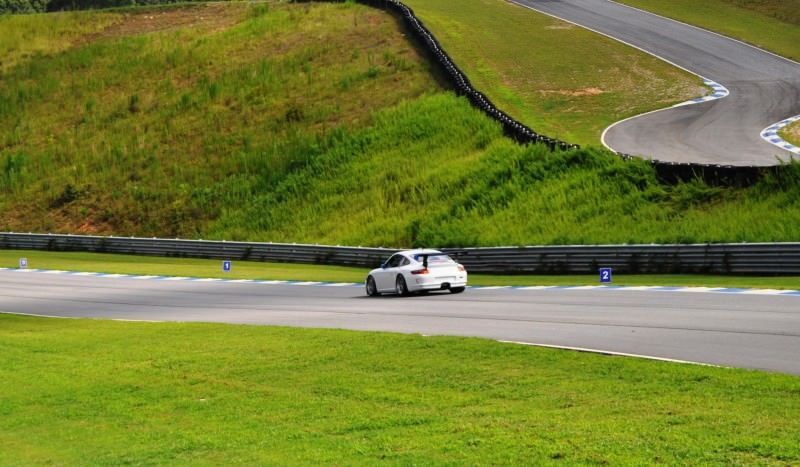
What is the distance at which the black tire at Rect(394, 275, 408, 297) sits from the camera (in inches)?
1160

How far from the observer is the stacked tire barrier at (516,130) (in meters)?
36.6

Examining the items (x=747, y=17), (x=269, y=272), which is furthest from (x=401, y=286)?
(x=747, y=17)

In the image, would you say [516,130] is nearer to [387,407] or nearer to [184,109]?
[184,109]

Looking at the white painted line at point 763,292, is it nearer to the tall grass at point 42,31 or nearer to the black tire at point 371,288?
the black tire at point 371,288

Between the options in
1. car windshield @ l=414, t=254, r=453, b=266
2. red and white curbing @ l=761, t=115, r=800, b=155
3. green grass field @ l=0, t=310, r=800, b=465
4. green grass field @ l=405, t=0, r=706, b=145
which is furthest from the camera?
green grass field @ l=405, t=0, r=706, b=145

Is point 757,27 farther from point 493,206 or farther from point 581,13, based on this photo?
point 493,206

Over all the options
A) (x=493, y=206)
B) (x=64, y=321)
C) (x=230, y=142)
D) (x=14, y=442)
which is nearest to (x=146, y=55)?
(x=230, y=142)

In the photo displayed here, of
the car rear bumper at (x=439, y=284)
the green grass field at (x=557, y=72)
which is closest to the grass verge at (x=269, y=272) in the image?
the car rear bumper at (x=439, y=284)

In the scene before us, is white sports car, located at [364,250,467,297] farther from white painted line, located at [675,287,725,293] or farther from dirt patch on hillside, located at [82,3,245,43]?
dirt patch on hillside, located at [82,3,245,43]

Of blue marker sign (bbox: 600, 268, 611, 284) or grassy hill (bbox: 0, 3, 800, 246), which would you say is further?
grassy hill (bbox: 0, 3, 800, 246)

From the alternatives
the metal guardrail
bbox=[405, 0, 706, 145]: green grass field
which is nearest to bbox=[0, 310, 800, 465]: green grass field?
the metal guardrail

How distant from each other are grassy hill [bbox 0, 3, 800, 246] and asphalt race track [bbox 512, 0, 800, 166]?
375 centimetres

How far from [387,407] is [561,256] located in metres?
21.2

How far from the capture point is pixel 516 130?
51094mm
